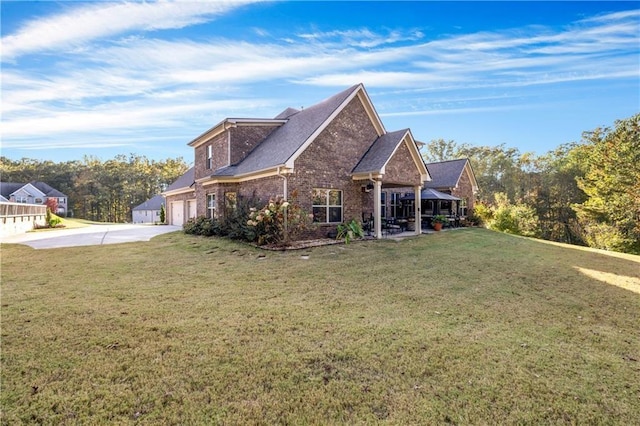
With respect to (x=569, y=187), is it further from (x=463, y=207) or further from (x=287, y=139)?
(x=287, y=139)

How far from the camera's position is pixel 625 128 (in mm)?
24750

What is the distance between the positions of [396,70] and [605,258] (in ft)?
40.4

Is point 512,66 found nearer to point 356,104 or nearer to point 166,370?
point 356,104

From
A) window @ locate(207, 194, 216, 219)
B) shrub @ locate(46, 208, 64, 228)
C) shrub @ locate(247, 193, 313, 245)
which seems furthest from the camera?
shrub @ locate(46, 208, 64, 228)

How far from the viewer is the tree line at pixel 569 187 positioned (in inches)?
945

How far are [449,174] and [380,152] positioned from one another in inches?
570

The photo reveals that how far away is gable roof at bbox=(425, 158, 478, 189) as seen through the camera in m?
26.2

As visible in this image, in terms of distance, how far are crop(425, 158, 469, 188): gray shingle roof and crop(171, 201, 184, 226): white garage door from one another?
2062 cm

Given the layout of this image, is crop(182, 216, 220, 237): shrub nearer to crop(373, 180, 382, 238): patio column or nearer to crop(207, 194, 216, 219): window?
crop(207, 194, 216, 219): window

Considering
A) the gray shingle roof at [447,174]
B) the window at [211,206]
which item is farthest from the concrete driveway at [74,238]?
the gray shingle roof at [447,174]

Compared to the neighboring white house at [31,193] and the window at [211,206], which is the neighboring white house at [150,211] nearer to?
the neighboring white house at [31,193]

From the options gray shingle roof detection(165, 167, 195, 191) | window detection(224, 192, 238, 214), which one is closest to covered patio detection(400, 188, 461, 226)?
window detection(224, 192, 238, 214)

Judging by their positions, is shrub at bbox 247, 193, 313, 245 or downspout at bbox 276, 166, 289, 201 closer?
shrub at bbox 247, 193, 313, 245

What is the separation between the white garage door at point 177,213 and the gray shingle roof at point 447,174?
20620mm
